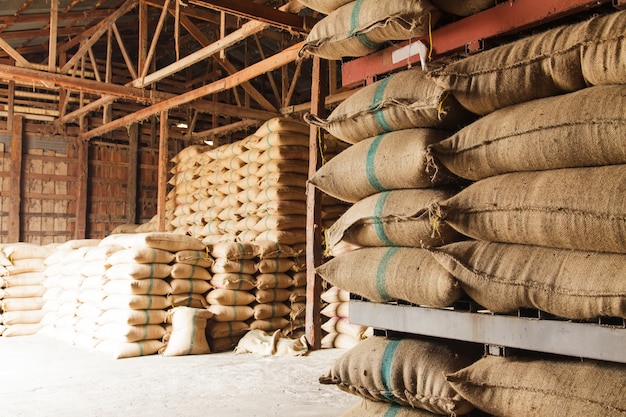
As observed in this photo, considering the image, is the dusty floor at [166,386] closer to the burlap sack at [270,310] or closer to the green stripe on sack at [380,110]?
the burlap sack at [270,310]

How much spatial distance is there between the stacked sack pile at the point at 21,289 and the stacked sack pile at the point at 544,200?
8.07 meters

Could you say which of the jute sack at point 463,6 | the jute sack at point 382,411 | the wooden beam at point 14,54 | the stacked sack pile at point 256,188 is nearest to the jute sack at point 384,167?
the jute sack at point 463,6

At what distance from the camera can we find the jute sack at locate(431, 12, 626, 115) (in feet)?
7.12

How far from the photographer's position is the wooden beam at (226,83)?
7.64m

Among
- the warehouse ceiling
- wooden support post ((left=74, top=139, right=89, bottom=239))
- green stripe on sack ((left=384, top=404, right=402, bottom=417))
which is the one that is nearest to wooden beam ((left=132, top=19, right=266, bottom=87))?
the warehouse ceiling

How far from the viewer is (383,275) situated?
2910 mm

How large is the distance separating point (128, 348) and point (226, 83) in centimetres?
414

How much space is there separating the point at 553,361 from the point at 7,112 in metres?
13.4

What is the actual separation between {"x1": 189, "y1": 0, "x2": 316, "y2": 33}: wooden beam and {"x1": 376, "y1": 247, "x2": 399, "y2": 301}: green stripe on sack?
10.0 feet

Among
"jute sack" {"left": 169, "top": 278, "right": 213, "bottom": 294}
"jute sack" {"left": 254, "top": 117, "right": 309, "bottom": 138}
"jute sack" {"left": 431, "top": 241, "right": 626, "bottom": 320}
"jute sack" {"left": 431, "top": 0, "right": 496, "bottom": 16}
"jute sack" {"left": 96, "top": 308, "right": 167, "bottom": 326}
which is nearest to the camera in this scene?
"jute sack" {"left": 431, "top": 241, "right": 626, "bottom": 320}

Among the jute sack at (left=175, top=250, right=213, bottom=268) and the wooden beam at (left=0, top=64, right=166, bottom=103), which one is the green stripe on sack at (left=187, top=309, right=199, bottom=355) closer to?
the jute sack at (left=175, top=250, right=213, bottom=268)

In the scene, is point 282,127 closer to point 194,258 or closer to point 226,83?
point 226,83

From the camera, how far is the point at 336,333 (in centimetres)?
773

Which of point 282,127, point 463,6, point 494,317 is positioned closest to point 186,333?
point 282,127
